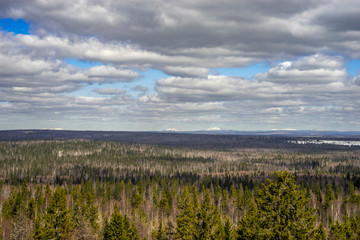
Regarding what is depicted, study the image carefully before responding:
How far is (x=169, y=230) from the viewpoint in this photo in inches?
2270

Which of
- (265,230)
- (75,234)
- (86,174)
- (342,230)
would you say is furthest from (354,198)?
(86,174)

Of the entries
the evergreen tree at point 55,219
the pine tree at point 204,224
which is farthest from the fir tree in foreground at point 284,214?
the evergreen tree at point 55,219

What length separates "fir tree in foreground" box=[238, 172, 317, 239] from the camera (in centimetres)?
2608

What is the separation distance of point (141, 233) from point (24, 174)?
449 ft

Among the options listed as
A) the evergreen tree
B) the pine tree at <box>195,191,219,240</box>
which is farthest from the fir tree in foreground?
the evergreen tree

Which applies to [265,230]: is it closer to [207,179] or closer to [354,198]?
[354,198]

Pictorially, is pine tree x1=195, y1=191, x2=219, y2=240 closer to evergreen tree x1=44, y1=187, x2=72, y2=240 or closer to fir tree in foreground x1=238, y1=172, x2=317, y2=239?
fir tree in foreground x1=238, y1=172, x2=317, y2=239

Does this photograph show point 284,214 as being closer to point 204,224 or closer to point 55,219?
point 204,224

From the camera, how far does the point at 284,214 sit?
87.5ft

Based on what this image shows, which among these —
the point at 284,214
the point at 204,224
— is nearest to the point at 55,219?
the point at 204,224

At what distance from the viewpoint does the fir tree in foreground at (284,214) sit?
85.6 feet

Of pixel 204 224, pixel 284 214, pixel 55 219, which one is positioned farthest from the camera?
pixel 55 219

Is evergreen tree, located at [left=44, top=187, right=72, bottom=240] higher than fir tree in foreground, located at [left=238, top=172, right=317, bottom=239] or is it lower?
lower

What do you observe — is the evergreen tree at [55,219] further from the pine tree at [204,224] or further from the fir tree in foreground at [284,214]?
the fir tree in foreground at [284,214]
